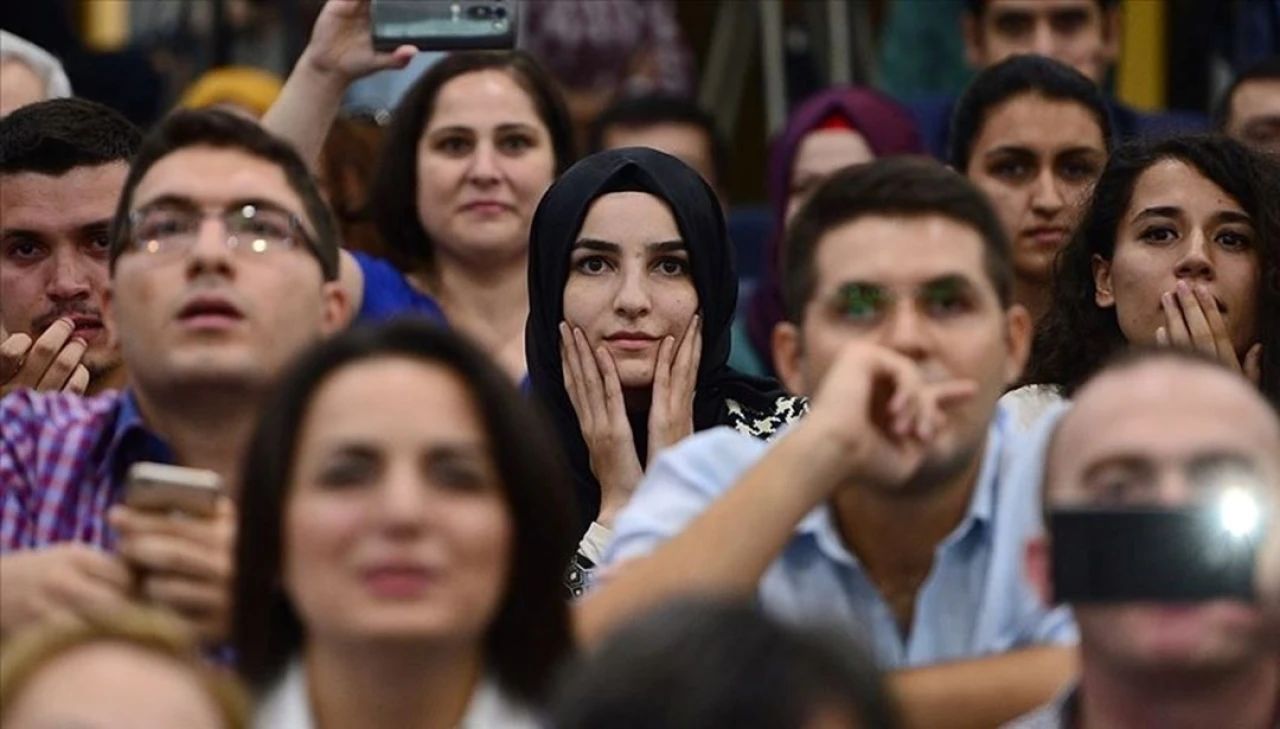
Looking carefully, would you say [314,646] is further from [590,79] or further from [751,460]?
[590,79]

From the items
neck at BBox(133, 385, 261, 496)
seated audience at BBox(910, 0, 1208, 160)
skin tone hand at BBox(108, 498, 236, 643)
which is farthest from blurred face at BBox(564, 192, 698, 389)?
seated audience at BBox(910, 0, 1208, 160)

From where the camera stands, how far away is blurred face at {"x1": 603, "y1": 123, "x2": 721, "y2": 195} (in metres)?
7.95

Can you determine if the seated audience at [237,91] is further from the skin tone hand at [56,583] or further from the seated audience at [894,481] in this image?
the skin tone hand at [56,583]

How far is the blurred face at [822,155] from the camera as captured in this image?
7621 millimetres

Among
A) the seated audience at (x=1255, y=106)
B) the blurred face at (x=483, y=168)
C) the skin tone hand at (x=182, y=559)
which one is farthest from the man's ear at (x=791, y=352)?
the seated audience at (x=1255, y=106)

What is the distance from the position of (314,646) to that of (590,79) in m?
4.87

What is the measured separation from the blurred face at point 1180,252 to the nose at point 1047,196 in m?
0.86

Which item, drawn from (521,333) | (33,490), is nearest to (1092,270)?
(521,333)

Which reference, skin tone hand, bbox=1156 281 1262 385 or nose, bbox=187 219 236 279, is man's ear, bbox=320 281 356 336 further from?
skin tone hand, bbox=1156 281 1262 385

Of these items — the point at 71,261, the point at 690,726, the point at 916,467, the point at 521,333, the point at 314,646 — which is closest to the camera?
the point at 690,726

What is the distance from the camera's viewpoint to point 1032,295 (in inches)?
263

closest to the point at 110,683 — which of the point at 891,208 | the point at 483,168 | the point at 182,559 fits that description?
the point at 182,559

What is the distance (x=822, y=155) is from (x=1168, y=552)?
13.9 feet

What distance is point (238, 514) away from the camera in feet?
13.2
